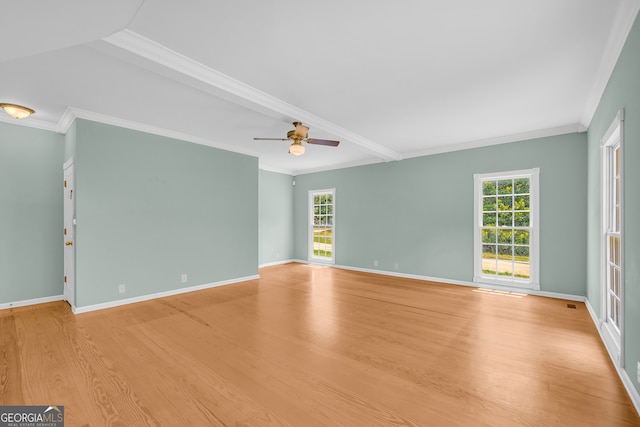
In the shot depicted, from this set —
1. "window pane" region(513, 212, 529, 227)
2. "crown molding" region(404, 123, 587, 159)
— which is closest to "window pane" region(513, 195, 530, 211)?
"window pane" region(513, 212, 529, 227)

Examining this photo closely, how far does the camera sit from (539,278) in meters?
4.74

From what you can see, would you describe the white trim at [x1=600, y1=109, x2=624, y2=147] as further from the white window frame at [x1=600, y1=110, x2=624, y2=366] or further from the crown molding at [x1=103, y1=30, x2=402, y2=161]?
the crown molding at [x1=103, y1=30, x2=402, y2=161]

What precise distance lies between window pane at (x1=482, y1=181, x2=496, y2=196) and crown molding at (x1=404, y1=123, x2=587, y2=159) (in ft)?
2.32

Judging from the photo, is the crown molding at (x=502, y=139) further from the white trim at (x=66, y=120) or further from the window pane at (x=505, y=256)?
the white trim at (x=66, y=120)

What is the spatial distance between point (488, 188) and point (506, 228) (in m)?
0.82

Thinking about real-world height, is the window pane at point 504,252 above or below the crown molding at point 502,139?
below

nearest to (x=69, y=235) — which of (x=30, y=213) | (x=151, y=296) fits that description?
(x=30, y=213)

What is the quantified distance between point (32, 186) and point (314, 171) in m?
5.72

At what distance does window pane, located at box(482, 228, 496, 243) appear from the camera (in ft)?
17.2

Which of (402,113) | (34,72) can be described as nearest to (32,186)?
(34,72)

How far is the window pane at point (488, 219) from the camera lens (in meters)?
5.25

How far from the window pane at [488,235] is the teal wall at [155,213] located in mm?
4609

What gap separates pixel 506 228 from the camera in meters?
5.02

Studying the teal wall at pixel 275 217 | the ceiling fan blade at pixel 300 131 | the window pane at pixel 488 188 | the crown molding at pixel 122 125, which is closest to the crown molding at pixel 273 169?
the teal wall at pixel 275 217
